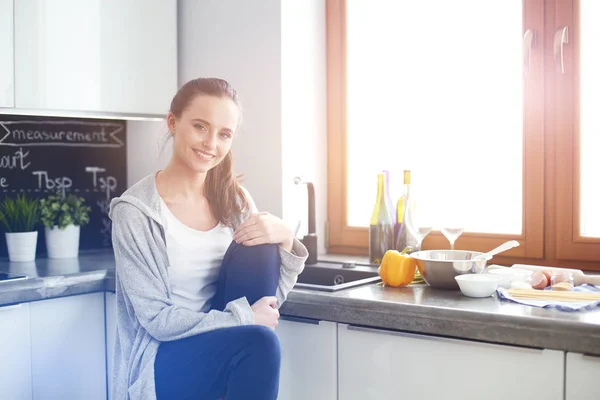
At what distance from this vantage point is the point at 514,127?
7.44 feet

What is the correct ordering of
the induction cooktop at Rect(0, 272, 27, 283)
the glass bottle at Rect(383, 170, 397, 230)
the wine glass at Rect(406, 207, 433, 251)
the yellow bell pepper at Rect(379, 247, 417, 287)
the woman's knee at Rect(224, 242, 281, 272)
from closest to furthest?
1. the woman's knee at Rect(224, 242, 281, 272)
2. the yellow bell pepper at Rect(379, 247, 417, 287)
3. the induction cooktop at Rect(0, 272, 27, 283)
4. the wine glass at Rect(406, 207, 433, 251)
5. the glass bottle at Rect(383, 170, 397, 230)

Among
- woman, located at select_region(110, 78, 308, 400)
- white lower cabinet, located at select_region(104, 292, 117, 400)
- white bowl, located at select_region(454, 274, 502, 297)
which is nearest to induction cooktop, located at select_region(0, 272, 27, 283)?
white lower cabinet, located at select_region(104, 292, 117, 400)

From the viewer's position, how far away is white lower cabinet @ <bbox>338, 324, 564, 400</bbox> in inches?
59.9

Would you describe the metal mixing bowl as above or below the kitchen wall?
below

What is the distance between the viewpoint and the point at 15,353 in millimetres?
2016

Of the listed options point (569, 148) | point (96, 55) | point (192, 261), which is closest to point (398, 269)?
point (192, 261)

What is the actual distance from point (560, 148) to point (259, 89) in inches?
41.1

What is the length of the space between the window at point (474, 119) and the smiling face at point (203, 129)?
2.98ft

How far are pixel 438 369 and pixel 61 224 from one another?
5.09ft

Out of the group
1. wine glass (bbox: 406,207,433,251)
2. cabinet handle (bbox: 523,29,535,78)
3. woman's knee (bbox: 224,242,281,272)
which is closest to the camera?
woman's knee (bbox: 224,242,281,272)

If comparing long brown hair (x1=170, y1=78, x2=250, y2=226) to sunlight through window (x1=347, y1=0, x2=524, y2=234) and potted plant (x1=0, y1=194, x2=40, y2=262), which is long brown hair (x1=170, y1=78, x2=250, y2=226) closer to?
sunlight through window (x1=347, y1=0, x2=524, y2=234)

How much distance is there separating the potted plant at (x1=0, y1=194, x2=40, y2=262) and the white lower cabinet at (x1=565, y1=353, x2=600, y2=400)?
184cm

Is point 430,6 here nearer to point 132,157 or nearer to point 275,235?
point 275,235

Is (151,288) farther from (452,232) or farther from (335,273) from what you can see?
(452,232)
